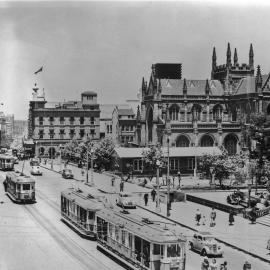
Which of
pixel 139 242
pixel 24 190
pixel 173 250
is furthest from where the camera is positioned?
pixel 24 190

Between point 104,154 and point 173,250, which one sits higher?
point 104,154

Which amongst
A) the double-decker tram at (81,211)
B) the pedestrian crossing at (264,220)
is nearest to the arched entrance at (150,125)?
the pedestrian crossing at (264,220)

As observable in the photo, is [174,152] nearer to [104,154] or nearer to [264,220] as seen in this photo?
[104,154]

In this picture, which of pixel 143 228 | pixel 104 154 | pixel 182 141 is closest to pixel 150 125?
pixel 182 141

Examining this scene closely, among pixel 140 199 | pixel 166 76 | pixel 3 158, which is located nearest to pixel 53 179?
pixel 3 158

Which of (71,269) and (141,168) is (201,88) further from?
(71,269)

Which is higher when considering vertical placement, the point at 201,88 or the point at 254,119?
the point at 201,88

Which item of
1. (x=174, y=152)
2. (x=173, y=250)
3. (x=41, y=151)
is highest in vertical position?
(x=174, y=152)

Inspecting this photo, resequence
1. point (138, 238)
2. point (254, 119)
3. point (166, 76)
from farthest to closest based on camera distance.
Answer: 1. point (166, 76)
2. point (254, 119)
3. point (138, 238)
